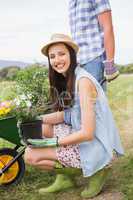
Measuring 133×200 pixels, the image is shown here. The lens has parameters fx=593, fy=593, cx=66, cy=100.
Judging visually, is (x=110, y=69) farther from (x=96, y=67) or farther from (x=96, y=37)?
(x=96, y=37)

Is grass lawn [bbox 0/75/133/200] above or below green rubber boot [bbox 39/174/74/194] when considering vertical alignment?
below

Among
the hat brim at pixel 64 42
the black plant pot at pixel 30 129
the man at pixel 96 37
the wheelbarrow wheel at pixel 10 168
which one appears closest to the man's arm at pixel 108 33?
the man at pixel 96 37

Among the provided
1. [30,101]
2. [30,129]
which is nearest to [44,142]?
[30,129]

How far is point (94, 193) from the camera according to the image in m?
4.93

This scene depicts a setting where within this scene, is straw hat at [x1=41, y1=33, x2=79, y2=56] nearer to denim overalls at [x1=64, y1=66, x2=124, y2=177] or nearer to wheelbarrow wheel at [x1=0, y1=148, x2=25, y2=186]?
denim overalls at [x1=64, y1=66, x2=124, y2=177]

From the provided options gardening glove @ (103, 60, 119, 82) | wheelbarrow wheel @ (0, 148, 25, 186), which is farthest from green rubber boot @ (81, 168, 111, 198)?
gardening glove @ (103, 60, 119, 82)

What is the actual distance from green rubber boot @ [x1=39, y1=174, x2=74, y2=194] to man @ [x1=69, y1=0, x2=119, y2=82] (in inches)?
36.1

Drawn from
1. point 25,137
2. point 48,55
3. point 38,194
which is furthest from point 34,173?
point 48,55

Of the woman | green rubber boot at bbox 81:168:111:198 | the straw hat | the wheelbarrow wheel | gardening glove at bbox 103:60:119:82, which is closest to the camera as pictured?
the woman

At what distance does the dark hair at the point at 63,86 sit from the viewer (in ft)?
16.0

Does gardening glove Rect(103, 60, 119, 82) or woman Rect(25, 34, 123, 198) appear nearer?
woman Rect(25, 34, 123, 198)

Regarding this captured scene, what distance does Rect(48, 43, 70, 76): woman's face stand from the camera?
15.9 ft

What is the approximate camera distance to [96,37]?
520cm

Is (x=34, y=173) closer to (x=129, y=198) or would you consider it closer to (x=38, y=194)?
(x=38, y=194)
